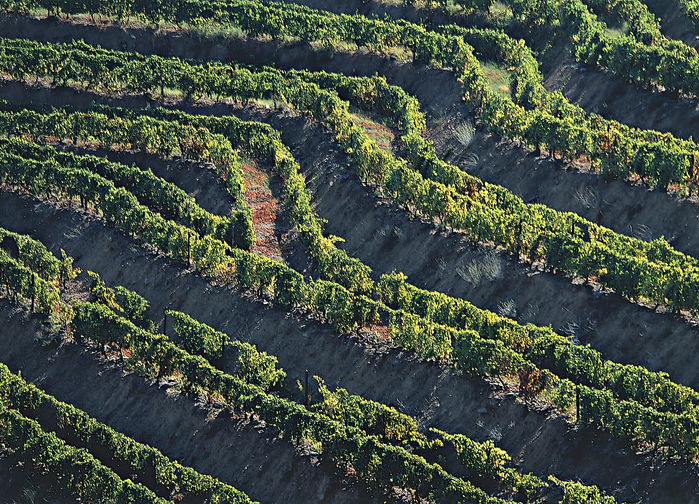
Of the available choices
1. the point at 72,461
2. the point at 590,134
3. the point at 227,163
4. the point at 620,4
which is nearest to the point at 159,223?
the point at 227,163

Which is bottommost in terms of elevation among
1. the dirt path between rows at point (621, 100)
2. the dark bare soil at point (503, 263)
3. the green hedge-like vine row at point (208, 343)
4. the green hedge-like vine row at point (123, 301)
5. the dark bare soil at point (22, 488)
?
the dark bare soil at point (22, 488)

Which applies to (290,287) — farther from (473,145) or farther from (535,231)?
(473,145)

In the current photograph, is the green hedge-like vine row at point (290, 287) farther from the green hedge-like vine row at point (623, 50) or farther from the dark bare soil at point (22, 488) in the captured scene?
the green hedge-like vine row at point (623, 50)

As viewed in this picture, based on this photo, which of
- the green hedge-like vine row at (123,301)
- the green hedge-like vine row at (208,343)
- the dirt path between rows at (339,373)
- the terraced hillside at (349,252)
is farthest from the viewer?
the green hedge-like vine row at (123,301)

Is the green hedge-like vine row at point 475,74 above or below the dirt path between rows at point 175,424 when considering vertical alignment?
above

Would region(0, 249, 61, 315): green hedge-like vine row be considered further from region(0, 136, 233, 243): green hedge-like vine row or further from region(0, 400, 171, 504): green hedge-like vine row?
region(0, 136, 233, 243): green hedge-like vine row

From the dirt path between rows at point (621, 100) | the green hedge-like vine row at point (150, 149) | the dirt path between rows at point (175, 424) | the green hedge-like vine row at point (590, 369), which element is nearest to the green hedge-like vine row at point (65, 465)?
the dirt path between rows at point (175, 424)
